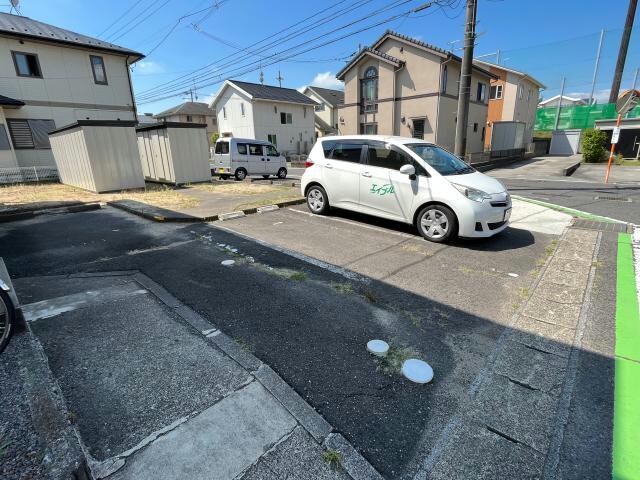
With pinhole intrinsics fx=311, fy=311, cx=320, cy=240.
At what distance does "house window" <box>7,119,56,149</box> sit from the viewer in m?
14.6

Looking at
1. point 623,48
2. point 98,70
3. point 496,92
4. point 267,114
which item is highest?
point 623,48

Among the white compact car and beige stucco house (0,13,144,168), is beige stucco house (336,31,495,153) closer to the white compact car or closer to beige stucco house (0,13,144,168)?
beige stucco house (0,13,144,168)

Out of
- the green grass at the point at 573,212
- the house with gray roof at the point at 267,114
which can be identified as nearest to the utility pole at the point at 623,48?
the green grass at the point at 573,212

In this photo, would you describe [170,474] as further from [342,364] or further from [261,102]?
[261,102]

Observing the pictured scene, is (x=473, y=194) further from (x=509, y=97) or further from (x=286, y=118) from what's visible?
(x=286, y=118)

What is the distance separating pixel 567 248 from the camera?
5.01 metres

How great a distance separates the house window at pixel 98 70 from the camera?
1666 cm

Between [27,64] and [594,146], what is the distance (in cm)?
3204

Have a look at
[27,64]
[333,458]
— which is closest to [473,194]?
[333,458]

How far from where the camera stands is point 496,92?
89.4ft

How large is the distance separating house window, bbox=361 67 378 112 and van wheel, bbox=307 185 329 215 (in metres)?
16.4

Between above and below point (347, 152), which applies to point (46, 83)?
above

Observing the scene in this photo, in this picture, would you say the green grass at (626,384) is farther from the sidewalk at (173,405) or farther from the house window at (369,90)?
the house window at (369,90)

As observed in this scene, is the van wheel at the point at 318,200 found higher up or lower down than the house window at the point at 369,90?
lower down
